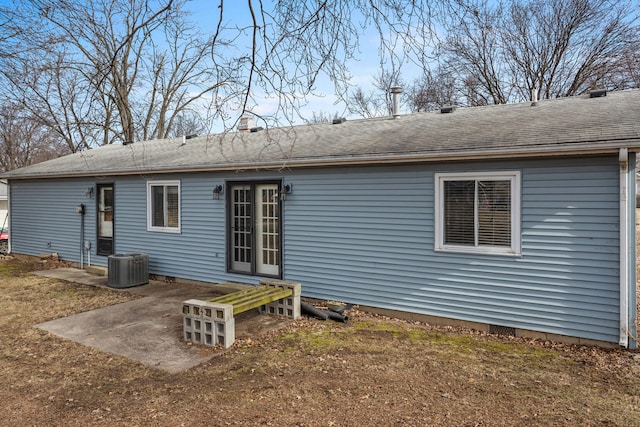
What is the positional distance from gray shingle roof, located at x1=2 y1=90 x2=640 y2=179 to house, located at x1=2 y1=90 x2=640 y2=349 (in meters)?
0.03

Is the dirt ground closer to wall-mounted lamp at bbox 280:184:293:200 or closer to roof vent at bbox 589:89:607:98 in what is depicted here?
wall-mounted lamp at bbox 280:184:293:200

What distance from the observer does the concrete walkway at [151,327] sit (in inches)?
196

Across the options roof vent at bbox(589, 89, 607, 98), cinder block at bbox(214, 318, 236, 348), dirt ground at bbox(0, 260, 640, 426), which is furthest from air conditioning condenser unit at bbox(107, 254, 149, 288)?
roof vent at bbox(589, 89, 607, 98)

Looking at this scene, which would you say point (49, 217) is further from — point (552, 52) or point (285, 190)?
point (552, 52)

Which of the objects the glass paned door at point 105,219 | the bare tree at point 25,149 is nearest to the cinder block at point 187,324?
the glass paned door at point 105,219

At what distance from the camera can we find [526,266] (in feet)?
18.2

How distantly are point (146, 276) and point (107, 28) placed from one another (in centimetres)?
→ 549

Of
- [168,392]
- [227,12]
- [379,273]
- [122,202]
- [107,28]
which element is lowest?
[168,392]

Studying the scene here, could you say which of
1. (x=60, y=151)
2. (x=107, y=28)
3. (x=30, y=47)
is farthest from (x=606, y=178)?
(x=60, y=151)

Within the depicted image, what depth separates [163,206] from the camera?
9344mm

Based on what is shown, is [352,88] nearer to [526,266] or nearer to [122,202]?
[526,266]

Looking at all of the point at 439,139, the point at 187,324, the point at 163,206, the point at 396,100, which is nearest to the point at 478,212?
the point at 439,139

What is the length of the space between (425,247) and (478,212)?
0.89 metres

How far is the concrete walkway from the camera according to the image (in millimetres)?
4988
